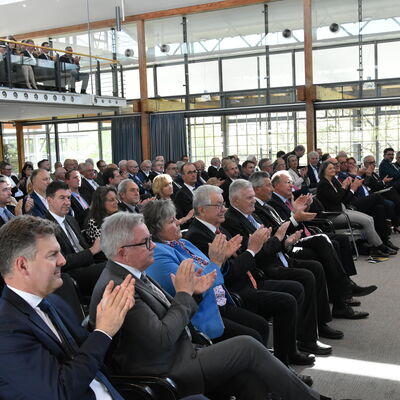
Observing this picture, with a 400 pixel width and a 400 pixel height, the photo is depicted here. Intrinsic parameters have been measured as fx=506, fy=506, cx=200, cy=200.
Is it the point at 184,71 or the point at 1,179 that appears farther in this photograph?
the point at 184,71

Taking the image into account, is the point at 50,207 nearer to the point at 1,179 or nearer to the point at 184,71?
the point at 1,179

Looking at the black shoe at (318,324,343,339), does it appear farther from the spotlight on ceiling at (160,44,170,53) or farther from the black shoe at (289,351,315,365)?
the spotlight on ceiling at (160,44,170,53)

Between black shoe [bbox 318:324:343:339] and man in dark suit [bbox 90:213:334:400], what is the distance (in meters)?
1.77

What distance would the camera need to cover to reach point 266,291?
3291 mm

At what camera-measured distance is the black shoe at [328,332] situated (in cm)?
390

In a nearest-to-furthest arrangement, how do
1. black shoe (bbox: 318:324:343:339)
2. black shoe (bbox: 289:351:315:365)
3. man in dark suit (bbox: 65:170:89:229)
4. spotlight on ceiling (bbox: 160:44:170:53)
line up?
1. black shoe (bbox: 289:351:315:365)
2. black shoe (bbox: 318:324:343:339)
3. man in dark suit (bbox: 65:170:89:229)
4. spotlight on ceiling (bbox: 160:44:170:53)

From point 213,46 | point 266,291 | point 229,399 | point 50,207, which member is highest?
point 213,46

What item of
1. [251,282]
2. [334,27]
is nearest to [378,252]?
[251,282]

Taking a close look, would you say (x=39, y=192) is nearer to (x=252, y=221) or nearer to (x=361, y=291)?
(x=252, y=221)

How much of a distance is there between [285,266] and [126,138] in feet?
39.2

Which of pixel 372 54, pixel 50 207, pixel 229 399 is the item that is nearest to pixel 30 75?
pixel 50 207

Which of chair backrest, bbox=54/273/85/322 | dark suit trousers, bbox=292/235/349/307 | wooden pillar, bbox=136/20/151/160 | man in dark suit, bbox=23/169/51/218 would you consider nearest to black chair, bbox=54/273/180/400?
chair backrest, bbox=54/273/85/322

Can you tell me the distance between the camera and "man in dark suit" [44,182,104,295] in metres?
3.60

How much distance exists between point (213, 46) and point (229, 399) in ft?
42.3
